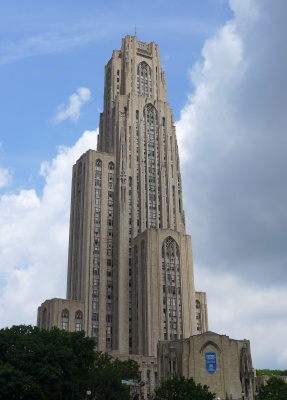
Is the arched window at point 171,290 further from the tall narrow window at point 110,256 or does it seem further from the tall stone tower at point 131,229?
the tall narrow window at point 110,256

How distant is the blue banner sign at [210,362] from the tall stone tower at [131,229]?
3558cm

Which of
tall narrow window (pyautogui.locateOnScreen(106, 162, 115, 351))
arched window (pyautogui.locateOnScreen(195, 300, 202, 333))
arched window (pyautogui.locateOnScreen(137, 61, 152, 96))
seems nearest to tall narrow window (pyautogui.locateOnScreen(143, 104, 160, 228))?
arched window (pyautogui.locateOnScreen(137, 61, 152, 96))

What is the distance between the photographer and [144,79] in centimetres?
17438

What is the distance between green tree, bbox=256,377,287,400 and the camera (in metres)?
88.2

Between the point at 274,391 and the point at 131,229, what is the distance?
6596cm

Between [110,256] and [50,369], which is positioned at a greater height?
[110,256]

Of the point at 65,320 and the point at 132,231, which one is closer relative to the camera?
the point at 65,320

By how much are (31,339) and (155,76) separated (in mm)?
118534

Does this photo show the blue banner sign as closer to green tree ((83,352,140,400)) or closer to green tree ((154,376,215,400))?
green tree ((154,376,215,400))

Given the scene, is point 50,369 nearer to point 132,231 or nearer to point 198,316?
point 132,231

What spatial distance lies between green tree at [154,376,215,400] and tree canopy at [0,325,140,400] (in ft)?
20.7

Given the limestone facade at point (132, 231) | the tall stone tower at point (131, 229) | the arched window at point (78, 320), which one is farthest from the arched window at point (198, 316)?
the arched window at point (78, 320)

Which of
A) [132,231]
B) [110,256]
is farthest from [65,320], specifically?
[132,231]

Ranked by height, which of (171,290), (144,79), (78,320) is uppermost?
(144,79)
